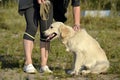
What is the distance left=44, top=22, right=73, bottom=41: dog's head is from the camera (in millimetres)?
6086

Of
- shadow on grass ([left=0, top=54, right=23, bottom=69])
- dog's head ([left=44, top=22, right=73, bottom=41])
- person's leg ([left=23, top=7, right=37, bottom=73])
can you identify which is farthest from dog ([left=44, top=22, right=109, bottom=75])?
shadow on grass ([left=0, top=54, right=23, bottom=69])

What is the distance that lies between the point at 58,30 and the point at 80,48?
17.4 inches

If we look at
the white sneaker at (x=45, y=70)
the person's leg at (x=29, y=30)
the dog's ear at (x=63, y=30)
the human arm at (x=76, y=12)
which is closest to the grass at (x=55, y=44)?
the white sneaker at (x=45, y=70)

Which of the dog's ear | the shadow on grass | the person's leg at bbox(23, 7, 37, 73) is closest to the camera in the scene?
the dog's ear

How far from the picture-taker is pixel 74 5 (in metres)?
6.31

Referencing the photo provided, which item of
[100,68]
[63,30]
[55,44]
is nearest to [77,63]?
[100,68]

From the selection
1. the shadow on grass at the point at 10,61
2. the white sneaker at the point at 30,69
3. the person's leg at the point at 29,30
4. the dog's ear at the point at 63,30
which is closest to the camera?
the dog's ear at the point at 63,30

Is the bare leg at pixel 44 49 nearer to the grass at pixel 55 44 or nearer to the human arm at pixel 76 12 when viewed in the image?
the grass at pixel 55 44

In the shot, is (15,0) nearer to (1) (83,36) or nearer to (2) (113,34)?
(2) (113,34)

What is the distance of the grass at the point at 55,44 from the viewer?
7.05 meters

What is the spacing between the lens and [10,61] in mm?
7523

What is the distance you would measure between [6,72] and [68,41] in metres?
1.23

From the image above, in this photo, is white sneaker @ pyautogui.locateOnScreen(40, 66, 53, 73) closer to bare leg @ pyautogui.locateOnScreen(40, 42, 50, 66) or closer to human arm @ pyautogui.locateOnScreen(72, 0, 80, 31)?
bare leg @ pyautogui.locateOnScreen(40, 42, 50, 66)

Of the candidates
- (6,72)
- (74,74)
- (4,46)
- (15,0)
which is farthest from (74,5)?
(15,0)
